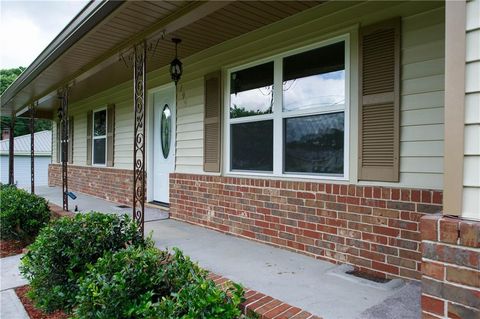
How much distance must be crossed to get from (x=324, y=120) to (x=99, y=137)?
6941 millimetres

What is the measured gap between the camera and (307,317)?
7.00ft

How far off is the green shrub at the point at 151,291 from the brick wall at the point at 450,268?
1076mm

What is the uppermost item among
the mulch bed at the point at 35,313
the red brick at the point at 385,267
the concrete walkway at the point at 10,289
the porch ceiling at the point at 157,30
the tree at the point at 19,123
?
the tree at the point at 19,123

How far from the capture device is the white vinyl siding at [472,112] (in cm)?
149

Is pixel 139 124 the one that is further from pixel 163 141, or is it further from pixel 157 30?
pixel 163 141

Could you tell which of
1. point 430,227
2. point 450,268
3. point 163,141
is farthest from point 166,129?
point 450,268

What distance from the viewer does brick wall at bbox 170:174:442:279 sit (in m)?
2.88

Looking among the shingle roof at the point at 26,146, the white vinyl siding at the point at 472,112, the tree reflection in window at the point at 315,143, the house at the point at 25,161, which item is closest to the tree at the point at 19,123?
the shingle roof at the point at 26,146

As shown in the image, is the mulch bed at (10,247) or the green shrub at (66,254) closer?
the green shrub at (66,254)

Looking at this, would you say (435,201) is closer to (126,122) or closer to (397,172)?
(397,172)

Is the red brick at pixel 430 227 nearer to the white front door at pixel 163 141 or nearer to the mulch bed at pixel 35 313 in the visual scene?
the mulch bed at pixel 35 313

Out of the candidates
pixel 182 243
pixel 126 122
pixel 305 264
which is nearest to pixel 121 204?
pixel 126 122

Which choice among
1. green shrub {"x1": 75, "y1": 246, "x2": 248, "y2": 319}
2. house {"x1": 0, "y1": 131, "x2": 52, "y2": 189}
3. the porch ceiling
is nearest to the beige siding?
the porch ceiling

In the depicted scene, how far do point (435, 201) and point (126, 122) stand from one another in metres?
6.37
